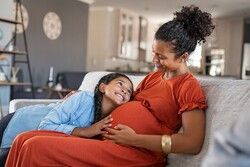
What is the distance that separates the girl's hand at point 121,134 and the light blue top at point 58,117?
0.72ft

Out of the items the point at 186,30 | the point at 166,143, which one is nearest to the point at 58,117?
the point at 166,143

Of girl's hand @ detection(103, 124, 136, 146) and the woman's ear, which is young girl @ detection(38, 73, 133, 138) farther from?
girl's hand @ detection(103, 124, 136, 146)

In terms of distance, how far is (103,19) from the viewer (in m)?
8.47

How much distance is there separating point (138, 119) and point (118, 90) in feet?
0.67

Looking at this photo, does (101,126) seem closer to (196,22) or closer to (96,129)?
(96,129)

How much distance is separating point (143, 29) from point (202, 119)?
28.4 ft

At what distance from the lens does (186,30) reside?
1534 millimetres

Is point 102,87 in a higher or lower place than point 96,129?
higher

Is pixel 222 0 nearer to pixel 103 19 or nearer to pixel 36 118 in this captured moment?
pixel 103 19

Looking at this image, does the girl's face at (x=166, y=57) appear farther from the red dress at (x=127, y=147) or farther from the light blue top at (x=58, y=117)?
the light blue top at (x=58, y=117)

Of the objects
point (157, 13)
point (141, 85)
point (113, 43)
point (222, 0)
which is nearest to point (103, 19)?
point (113, 43)

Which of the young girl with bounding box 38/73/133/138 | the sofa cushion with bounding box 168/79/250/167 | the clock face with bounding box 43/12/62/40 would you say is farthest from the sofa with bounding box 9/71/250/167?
the clock face with bounding box 43/12/62/40

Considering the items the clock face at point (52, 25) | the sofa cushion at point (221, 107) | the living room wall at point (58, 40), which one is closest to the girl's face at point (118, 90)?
the sofa cushion at point (221, 107)

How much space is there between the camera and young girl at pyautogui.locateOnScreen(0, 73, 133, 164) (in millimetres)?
1547
